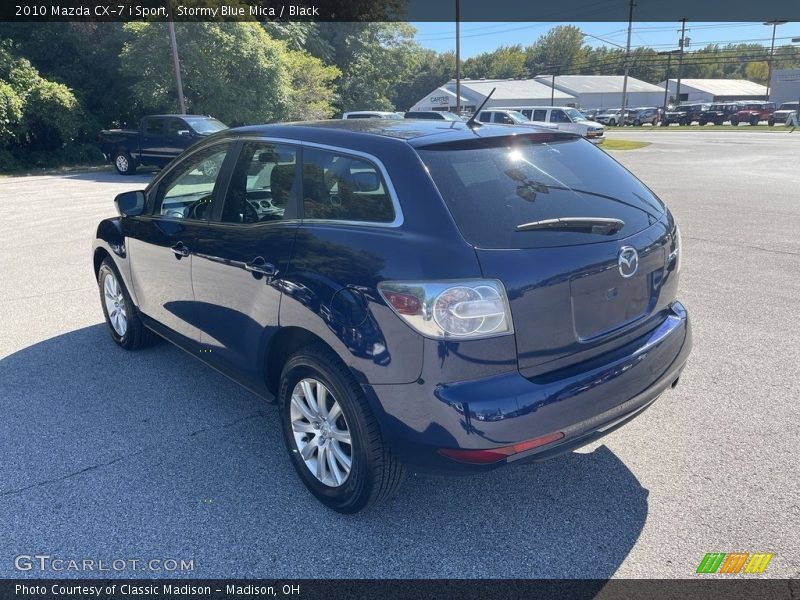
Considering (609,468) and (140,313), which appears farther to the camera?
(140,313)

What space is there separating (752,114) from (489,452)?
61749mm

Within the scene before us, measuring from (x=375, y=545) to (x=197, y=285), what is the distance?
194cm

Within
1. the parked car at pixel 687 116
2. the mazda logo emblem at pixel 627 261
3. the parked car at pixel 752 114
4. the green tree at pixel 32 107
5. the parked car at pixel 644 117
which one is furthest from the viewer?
the parked car at pixel 644 117

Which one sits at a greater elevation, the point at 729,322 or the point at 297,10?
the point at 297,10

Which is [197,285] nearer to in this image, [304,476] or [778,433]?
[304,476]

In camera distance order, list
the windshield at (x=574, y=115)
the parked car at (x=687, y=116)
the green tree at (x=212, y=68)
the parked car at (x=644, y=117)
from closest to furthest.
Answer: the green tree at (x=212, y=68) < the windshield at (x=574, y=115) < the parked car at (x=687, y=116) < the parked car at (x=644, y=117)

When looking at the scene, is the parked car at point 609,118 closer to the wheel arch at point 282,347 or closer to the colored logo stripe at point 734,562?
the wheel arch at point 282,347

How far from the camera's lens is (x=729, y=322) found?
17.8ft

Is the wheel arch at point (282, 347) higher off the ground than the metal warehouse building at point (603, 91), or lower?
lower

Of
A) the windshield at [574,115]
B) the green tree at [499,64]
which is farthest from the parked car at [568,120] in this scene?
the green tree at [499,64]

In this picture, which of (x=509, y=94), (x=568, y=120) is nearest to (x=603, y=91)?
(x=509, y=94)

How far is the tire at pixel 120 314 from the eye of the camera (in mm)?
4898

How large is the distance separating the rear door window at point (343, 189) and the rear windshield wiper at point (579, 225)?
628 millimetres

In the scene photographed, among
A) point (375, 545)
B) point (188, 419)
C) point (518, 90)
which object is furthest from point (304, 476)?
point (518, 90)
